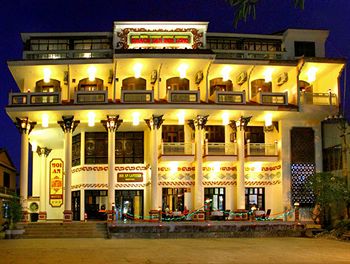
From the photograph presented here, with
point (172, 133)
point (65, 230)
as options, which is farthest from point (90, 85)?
point (65, 230)

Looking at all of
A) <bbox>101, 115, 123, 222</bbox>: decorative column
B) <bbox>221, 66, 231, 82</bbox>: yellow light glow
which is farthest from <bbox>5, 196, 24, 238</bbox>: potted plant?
<bbox>221, 66, 231, 82</bbox>: yellow light glow

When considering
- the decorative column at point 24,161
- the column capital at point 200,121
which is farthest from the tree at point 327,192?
the decorative column at point 24,161

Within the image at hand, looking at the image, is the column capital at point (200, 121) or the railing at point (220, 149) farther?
the railing at point (220, 149)

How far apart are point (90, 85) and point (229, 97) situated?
911 centimetres

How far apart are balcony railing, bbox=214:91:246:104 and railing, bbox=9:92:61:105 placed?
9591 mm

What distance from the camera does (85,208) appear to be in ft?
120

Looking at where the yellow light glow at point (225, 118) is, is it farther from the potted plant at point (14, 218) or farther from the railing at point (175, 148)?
the potted plant at point (14, 218)

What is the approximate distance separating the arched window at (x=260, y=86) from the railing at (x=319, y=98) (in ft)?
9.72

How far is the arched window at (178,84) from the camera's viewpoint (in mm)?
35969

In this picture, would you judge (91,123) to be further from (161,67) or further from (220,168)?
(220,168)

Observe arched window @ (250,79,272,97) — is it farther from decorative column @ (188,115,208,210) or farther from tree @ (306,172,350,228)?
tree @ (306,172,350,228)

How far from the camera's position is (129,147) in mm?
36812

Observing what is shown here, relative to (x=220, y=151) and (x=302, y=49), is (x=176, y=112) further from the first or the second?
(x=302, y=49)

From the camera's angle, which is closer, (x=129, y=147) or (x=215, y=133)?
(x=215, y=133)
